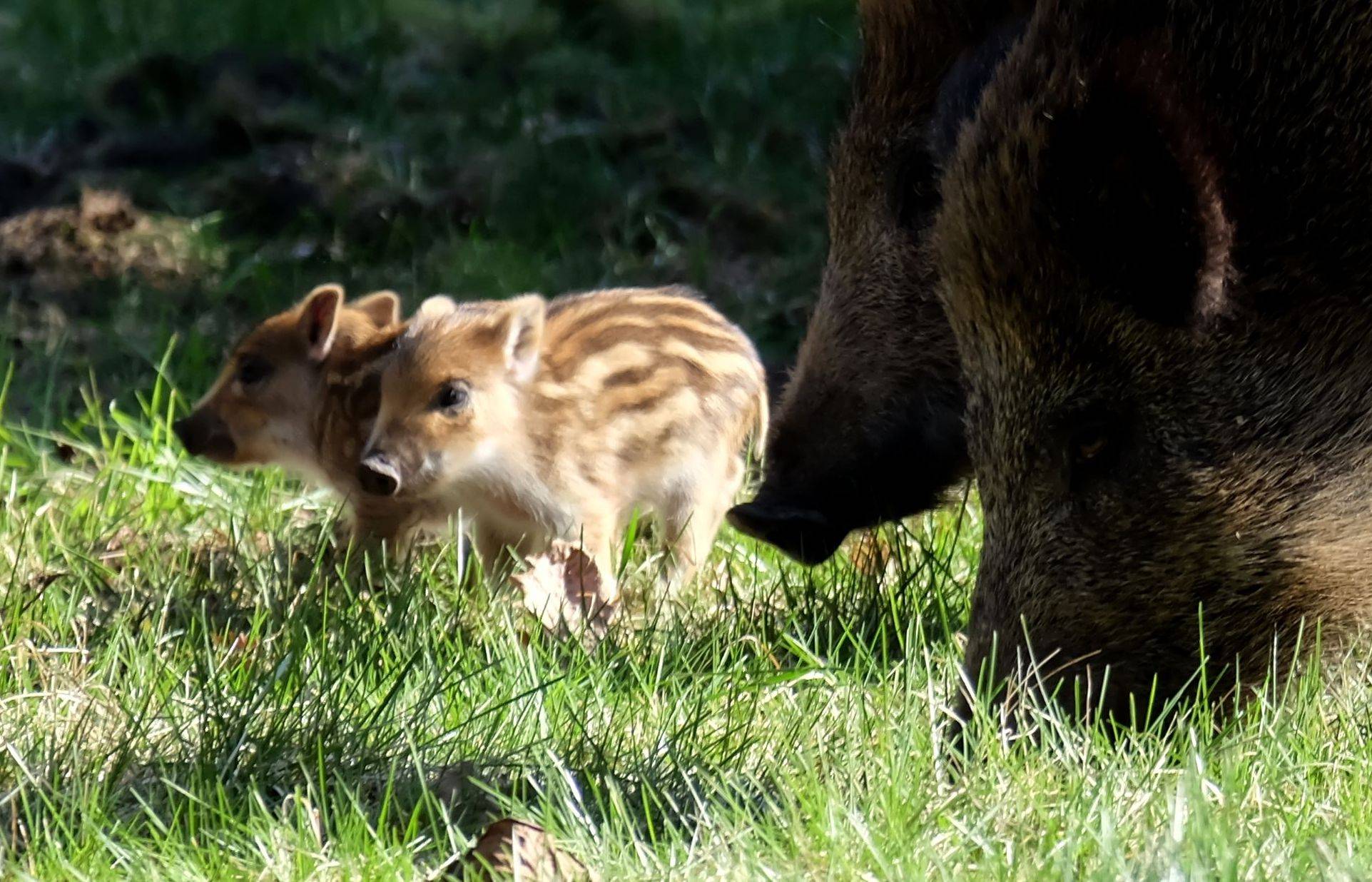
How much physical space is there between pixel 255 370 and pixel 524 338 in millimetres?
753

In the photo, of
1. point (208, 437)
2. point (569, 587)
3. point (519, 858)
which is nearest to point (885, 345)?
point (569, 587)

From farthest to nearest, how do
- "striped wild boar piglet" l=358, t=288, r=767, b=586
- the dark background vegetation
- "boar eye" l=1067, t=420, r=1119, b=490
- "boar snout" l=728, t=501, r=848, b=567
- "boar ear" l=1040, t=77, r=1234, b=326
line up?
the dark background vegetation
"striped wild boar piglet" l=358, t=288, r=767, b=586
"boar snout" l=728, t=501, r=848, b=567
"boar eye" l=1067, t=420, r=1119, b=490
"boar ear" l=1040, t=77, r=1234, b=326

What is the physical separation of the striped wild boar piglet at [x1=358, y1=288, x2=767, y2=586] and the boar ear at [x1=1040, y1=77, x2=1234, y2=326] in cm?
159

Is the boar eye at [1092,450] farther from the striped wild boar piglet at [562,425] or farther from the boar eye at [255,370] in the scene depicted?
the boar eye at [255,370]

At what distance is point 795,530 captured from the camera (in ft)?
14.1

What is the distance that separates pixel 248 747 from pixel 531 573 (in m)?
1.26

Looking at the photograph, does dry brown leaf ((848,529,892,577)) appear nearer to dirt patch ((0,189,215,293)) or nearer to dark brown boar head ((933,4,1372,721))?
dark brown boar head ((933,4,1372,721))

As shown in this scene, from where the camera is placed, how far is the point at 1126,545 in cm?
335

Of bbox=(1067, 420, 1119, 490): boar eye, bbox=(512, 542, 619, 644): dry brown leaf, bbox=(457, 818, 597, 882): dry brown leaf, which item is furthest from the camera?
Result: bbox=(512, 542, 619, 644): dry brown leaf

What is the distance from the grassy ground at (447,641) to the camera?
274 cm

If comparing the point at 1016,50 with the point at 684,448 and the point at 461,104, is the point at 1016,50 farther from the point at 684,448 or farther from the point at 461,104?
the point at 461,104

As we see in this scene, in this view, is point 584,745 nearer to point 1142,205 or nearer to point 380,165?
point 1142,205

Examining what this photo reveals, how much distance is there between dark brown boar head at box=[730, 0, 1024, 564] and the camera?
14.3ft

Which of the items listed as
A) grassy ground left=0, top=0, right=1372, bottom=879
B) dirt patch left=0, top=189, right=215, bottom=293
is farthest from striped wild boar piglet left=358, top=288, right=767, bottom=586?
dirt patch left=0, top=189, right=215, bottom=293
